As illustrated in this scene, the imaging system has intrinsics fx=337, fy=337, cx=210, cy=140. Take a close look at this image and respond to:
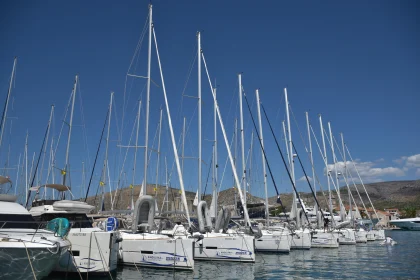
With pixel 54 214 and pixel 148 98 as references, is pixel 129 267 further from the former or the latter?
pixel 148 98

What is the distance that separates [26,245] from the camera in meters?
12.4

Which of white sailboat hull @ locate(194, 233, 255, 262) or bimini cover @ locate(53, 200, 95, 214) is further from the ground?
bimini cover @ locate(53, 200, 95, 214)

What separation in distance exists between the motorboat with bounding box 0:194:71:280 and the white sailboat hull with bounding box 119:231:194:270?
17.4 ft

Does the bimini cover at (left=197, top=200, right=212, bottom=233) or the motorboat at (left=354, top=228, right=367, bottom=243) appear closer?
the bimini cover at (left=197, top=200, right=212, bottom=233)

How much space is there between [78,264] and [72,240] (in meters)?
1.17

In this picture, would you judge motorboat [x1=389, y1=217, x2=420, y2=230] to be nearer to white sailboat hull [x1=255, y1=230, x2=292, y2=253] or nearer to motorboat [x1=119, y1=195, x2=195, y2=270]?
white sailboat hull [x1=255, y1=230, x2=292, y2=253]

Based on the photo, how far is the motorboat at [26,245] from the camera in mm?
12031

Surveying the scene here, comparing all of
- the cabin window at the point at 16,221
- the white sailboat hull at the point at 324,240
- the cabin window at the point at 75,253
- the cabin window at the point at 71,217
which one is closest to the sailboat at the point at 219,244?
the cabin window at the point at 71,217

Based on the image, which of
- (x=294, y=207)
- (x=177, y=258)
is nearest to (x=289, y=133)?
(x=294, y=207)

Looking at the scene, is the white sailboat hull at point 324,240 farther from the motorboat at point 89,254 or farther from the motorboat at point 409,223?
the motorboat at point 409,223

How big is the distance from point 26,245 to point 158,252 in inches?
316

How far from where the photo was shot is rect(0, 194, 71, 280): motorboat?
12.0m

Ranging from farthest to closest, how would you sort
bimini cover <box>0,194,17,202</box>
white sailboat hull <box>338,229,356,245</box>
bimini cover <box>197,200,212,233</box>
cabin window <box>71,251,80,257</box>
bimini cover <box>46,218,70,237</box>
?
white sailboat hull <box>338,229,356,245</box> < bimini cover <box>197,200,212,233</box> < cabin window <box>71,251,80,257</box> < bimini cover <box>0,194,17,202</box> < bimini cover <box>46,218,70,237</box>

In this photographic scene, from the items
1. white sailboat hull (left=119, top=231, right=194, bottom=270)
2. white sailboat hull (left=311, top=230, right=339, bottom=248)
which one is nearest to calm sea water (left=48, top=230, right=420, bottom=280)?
white sailboat hull (left=119, top=231, right=194, bottom=270)
